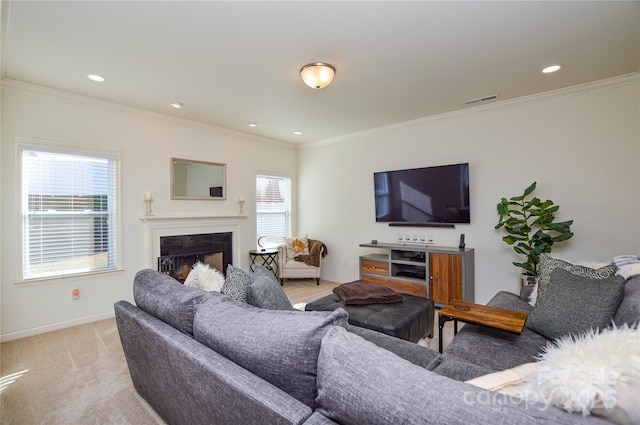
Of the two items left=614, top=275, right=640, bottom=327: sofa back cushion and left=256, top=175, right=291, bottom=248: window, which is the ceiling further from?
left=256, top=175, right=291, bottom=248: window

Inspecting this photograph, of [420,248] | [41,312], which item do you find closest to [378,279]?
[420,248]

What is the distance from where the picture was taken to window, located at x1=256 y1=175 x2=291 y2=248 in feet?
17.7

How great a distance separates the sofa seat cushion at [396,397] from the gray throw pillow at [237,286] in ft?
3.11

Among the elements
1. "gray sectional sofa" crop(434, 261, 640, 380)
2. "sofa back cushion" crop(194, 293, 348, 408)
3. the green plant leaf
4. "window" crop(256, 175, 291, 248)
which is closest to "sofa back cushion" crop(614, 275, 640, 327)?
"gray sectional sofa" crop(434, 261, 640, 380)

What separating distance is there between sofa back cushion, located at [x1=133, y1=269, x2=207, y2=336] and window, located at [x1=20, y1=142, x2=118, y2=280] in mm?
2206

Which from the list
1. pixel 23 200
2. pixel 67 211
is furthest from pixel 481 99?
pixel 23 200

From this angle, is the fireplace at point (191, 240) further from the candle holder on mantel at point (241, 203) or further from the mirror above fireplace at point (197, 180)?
the mirror above fireplace at point (197, 180)

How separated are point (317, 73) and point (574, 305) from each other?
2.54 meters

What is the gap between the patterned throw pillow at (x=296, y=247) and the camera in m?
5.14

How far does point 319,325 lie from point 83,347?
119 inches

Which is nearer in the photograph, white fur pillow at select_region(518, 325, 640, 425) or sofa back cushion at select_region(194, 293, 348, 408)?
white fur pillow at select_region(518, 325, 640, 425)

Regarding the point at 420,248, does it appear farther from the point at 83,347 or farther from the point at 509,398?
the point at 83,347

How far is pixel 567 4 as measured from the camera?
193cm

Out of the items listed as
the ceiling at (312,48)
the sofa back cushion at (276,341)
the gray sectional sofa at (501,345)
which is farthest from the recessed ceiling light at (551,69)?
the sofa back cushion at (276,341)
